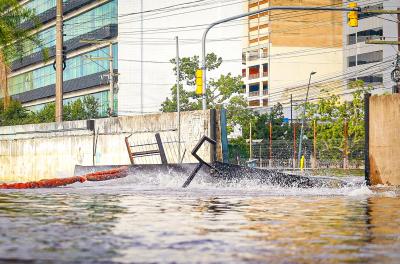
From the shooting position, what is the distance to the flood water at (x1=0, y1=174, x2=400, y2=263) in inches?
332

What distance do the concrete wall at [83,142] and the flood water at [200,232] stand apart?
55.1 ft

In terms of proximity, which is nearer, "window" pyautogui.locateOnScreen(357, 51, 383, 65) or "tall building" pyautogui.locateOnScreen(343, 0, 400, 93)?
"tall building" pyautogui.locateOnScreen(343, 0, 400, 93)

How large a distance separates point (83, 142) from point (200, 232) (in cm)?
3330

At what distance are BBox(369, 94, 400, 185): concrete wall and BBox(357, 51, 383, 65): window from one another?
72.6m

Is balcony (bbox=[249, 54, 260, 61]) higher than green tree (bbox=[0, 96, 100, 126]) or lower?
higher

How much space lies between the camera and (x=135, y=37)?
88688mm

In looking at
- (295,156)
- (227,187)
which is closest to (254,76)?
(295,156)

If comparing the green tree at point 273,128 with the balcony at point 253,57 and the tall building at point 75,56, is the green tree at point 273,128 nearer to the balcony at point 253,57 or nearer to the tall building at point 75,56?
the tall building at point 75,56

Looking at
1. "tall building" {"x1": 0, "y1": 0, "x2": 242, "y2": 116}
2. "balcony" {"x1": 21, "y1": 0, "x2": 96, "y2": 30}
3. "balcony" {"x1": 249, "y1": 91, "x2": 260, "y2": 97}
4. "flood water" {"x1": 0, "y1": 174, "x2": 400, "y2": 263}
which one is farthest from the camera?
"balcony" {"x1": 249, "y1": 91, "x2": 260, "y2": 97}

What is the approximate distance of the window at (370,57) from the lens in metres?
98.9

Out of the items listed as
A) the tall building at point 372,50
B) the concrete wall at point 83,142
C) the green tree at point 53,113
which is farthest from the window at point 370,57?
the concrete wall at point 83,142

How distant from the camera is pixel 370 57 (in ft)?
329

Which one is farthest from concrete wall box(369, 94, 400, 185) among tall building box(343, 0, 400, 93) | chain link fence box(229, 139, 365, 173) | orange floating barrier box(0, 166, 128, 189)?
tall building box(343, 0, 400, 93)

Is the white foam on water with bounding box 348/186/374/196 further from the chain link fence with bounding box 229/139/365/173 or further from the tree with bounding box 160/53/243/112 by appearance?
the tree with bounding box 160/53/243/112
